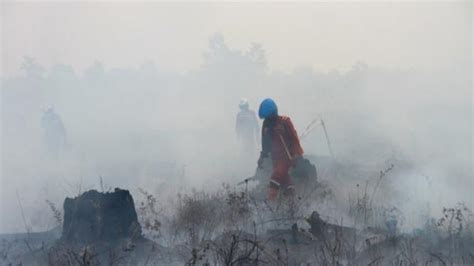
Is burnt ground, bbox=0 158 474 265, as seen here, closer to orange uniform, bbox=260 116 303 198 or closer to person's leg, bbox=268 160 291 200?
person's leg, bbox=268 160 291 200

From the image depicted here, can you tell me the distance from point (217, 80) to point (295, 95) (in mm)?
6030

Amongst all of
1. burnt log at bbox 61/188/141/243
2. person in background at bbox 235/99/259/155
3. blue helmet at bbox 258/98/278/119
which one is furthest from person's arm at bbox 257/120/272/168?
person in background at bbox 235/99/259/155

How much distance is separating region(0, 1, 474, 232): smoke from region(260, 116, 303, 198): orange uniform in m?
1.29

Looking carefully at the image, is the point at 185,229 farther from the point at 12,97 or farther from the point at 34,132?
the point at 12,97

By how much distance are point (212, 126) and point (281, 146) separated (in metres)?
15.8

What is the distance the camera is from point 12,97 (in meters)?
38.1

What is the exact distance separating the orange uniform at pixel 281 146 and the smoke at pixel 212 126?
1.29m

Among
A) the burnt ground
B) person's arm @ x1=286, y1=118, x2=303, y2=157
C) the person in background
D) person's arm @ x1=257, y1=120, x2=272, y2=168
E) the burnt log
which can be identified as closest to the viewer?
the burnt ground

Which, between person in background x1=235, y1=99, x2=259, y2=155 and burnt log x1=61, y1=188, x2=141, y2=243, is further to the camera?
person in background x1=235, y1=99, x2=259, y2=155

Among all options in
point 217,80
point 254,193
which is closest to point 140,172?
point 254,193

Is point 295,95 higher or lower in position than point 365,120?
higher

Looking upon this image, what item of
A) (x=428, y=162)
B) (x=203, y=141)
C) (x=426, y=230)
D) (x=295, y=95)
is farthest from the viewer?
(x=295, y=95)

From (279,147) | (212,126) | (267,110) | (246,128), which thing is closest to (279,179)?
(279,147)

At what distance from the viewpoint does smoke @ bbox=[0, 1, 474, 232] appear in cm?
1204
